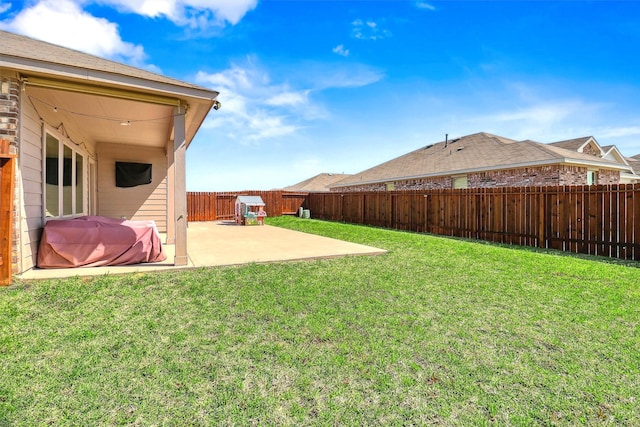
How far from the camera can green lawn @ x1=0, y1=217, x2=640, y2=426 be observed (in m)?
1.79

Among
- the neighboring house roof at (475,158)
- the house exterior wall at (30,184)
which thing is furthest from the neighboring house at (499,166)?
the house exterior wall at (30,184)

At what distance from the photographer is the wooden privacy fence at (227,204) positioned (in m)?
17.1

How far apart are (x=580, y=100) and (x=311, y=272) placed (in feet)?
56.8

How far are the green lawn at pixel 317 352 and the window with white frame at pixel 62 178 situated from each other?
224cm

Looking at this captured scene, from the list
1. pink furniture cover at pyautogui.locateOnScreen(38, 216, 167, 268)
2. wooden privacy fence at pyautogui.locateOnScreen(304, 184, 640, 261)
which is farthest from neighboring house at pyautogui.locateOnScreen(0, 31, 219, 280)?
wooden privacy fence at pyautogui.locateOnScreen(304, 184, 640, 261)

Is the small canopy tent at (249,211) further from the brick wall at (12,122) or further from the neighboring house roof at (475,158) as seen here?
the brick wall at (12,122)

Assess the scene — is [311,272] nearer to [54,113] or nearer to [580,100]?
[54,113]

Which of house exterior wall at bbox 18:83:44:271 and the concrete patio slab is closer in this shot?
house exterior wall at bbox 18:83:44:271

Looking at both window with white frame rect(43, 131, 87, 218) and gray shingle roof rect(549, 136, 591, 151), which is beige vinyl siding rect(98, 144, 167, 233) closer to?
window with white frame rect(43, 131, 87, 218)

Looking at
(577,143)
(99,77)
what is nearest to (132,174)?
(99,77)

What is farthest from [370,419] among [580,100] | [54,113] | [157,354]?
[580,100]

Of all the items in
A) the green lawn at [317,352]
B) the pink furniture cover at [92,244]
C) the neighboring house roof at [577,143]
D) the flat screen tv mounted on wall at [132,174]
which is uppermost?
the neighboring house roof at [577,143]

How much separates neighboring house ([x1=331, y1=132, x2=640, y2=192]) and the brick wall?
14.2 metres

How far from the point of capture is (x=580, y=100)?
1532cm
